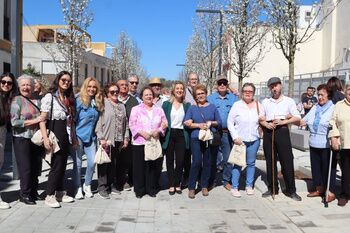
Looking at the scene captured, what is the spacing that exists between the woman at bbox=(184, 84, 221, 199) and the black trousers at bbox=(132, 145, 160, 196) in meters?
0.63

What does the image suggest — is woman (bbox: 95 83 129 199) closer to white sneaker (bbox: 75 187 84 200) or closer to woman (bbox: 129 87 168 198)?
woman (bbox: 129 87 168 198)

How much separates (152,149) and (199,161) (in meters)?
0.88

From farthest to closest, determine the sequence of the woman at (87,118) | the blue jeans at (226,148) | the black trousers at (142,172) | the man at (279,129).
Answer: the blue jeans at (226,148)
the black trousers at (142,172)
the man at (279,129)
the woman at (87,118)

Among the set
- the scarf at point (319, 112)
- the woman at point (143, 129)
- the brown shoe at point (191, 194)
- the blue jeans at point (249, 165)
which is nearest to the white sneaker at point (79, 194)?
the woman at point (143, 129)

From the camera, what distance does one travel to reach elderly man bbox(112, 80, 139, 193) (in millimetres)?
7699

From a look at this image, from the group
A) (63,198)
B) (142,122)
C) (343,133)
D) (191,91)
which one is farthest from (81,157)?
(343,133)

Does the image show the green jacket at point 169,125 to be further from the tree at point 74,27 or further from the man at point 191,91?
the tree at point 74,27

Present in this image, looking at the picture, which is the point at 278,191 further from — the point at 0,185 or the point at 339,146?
the point at 0,185

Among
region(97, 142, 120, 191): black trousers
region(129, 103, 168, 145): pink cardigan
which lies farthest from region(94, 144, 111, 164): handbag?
region(129, 103, 168, 145): pink cardigan

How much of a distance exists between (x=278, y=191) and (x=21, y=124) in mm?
4330

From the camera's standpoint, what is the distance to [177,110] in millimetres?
7645

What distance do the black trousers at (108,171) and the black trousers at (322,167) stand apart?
3234 mm

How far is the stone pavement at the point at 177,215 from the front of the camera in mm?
5816

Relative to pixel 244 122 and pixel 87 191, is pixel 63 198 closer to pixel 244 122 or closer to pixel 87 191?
pixel 87 191
